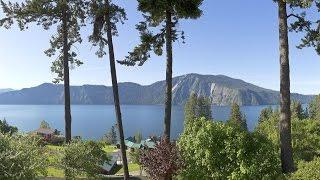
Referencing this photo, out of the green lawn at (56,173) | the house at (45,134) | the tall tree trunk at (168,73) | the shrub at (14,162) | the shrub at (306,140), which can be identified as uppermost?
the tall tree trunk at (168,73)

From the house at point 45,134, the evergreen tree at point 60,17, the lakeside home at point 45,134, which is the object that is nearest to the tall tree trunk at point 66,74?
the evergreen tree at point 60,17

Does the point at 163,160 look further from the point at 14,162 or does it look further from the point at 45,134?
the point at 45,134

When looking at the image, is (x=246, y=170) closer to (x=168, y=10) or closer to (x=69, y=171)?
(x=168, y=10)

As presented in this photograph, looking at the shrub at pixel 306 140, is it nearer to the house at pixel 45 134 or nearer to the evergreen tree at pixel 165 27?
the evergreen tree at pixel 165 27

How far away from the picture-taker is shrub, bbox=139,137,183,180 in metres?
19.2

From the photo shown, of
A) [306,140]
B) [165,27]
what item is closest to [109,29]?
[165,27]

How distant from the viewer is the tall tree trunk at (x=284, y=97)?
1903 centimetres

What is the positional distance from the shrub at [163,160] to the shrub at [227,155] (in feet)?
2.59

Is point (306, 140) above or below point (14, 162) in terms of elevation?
below

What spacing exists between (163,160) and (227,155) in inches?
116

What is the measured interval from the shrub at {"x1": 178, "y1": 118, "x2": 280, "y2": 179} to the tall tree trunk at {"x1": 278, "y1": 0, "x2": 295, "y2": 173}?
510 millimetres

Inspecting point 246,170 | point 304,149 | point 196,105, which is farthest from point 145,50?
point 196,105

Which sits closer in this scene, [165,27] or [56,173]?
[165,27]

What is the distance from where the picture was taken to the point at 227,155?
64.3 feet
